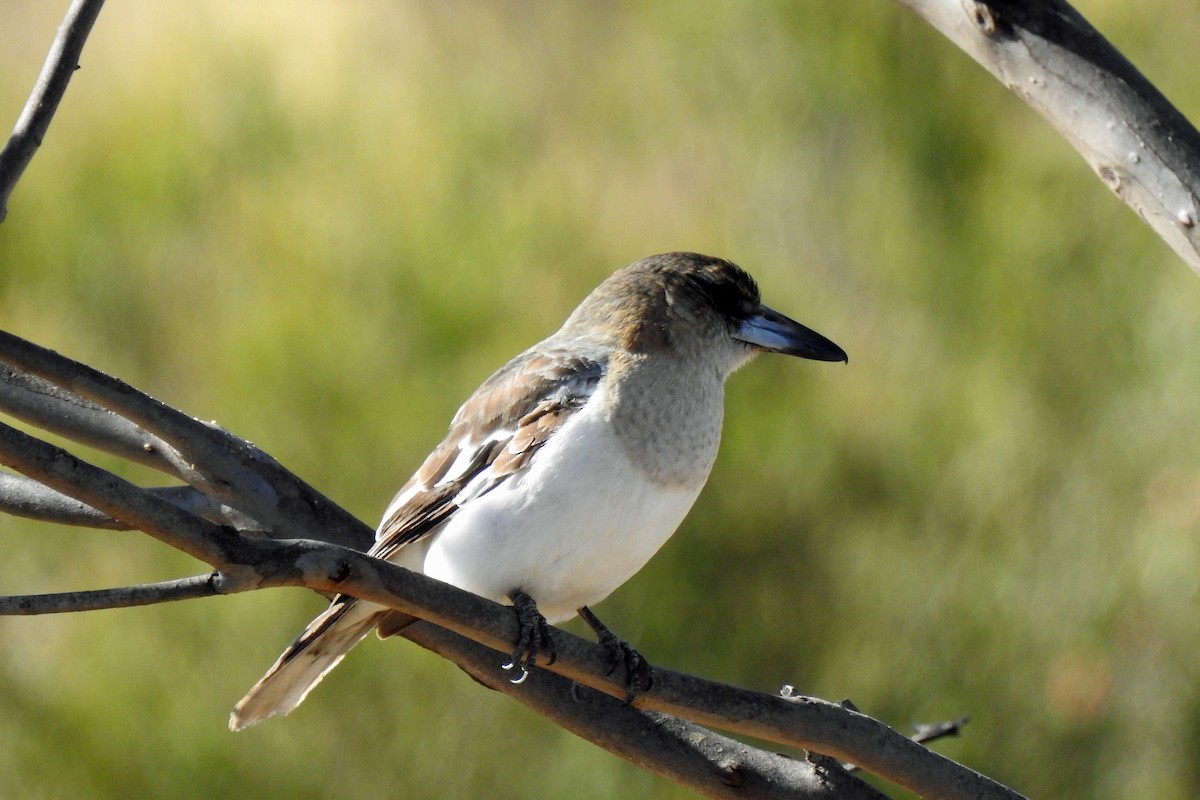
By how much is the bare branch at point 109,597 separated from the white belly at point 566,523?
74cm

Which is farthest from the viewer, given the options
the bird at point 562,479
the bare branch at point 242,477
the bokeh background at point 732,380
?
the bokeh background at point 732,380

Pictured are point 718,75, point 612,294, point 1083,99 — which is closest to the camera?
point 1083,99

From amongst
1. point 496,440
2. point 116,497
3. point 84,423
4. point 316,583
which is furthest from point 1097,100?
point 84,423

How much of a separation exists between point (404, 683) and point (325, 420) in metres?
0.68

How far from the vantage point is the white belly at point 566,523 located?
197 centimetres

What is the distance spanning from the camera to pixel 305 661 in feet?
6.84

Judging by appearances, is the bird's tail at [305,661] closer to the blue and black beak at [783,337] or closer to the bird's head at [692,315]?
the bird's head at [692,315]

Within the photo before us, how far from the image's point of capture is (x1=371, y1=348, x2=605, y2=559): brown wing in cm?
209

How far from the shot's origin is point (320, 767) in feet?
10.4

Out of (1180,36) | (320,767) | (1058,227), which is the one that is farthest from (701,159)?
(320,767)

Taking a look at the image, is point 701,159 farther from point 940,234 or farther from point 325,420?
point 325,420

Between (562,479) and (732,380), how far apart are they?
1501 millimetres

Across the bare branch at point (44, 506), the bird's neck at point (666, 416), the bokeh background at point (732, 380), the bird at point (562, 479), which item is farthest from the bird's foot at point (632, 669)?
the bokeh background at point (732, 380)

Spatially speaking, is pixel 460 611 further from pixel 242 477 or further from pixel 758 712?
pixel 242 477
